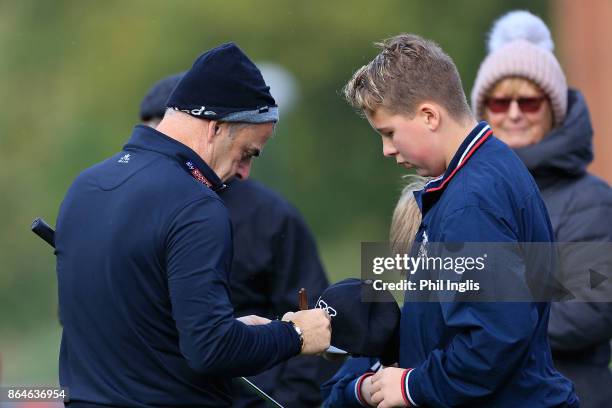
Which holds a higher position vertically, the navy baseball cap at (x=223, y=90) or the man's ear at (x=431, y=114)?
the navy baseball cap at (x=223, y=90)

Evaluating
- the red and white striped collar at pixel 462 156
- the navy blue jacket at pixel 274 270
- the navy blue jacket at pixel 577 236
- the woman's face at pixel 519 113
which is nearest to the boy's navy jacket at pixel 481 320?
the red and white striped collar at pixel 462 156

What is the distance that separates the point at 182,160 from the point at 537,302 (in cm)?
103

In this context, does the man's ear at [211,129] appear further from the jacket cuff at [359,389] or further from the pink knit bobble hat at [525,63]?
the pink knit bobble hat at [525,63]

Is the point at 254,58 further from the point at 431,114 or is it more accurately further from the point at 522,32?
the point at 431,114

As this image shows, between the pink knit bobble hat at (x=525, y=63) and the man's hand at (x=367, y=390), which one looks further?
the pink knit bobble hat at (x=525, y=63)

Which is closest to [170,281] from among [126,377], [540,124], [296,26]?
[126,377]

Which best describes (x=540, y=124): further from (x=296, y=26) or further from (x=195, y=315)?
(x=296, y=26)

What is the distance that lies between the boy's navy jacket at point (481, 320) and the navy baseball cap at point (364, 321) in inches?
3.7

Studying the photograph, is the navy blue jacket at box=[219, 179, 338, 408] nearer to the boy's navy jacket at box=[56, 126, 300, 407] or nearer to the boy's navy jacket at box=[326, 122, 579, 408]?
the boy's navy jacket at box=[56, 126, 300, 407]

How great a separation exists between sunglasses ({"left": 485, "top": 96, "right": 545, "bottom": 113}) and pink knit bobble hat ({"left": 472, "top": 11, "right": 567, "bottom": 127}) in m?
0.05

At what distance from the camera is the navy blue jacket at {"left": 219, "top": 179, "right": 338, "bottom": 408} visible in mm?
4324

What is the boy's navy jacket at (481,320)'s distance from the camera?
2.83m

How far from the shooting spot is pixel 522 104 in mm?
4652

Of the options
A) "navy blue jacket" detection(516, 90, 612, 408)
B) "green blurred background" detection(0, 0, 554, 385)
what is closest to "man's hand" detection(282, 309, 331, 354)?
"navy blue jacket" detection(516, 90, 612, 408)
